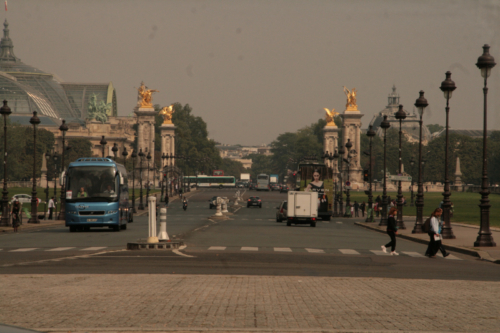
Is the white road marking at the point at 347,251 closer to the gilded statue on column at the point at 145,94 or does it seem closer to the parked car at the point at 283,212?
the parked car at the point at 283,212

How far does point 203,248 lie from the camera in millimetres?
22516

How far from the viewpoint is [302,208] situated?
4288cm

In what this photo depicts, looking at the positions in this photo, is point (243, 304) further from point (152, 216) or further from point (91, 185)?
point (91, 185)

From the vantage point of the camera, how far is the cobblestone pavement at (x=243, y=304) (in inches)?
354

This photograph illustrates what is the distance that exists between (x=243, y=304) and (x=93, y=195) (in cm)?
2280

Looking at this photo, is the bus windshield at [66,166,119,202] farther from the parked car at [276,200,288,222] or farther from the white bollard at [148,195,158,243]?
the parked car at [276,200,288,222]

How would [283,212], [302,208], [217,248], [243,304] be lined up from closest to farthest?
[243,304], [217,248], [302,208], [283,212]

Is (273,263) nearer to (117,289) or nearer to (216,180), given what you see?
(117,289)

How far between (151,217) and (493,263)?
32.1 feet

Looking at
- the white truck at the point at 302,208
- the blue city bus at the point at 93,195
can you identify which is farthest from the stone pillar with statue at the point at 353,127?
the blue city bus at the point at 93,195

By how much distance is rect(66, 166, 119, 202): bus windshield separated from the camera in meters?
32.3

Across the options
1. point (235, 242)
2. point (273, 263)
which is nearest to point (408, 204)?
Result: point (235, 242)

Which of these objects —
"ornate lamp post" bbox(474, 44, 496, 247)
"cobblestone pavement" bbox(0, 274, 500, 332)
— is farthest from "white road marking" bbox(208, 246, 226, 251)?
"ornate lamp post" bbox(474, 44, 496, 247)

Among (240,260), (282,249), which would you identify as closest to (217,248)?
(282,249)
